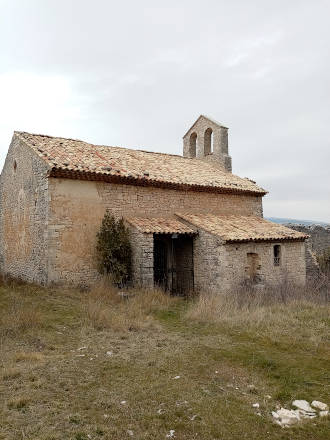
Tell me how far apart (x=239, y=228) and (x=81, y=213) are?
20.6 ft

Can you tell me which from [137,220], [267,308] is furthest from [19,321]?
[137,220]

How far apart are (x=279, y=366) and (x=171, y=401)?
2.18m

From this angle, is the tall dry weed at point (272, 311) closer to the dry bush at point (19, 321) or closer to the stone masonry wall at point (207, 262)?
the stone masonry wall at point (207, 262)

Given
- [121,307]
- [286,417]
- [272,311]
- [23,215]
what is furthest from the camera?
[23,215]

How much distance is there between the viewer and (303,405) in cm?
466

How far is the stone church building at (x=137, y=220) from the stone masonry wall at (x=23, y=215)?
38mm

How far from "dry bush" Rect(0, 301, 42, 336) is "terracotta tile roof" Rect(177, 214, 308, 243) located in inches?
274

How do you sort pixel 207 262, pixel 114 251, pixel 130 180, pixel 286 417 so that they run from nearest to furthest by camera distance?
pixel 286 417 < pixel 114 251 < pixel 207 262 < pixel 130 180

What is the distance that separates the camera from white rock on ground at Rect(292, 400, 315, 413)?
14.9 feet

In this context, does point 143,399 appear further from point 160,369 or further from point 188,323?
point 188,323

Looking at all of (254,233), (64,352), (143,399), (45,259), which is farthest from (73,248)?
(143,399)

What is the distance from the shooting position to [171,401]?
15.5 feet

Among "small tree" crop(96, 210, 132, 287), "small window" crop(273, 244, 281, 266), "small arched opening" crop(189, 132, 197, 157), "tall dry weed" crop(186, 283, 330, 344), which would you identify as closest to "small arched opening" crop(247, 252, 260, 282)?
"small window" crop(273, 244, 281, 266)

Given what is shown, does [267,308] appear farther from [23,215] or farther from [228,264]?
[23,215]
